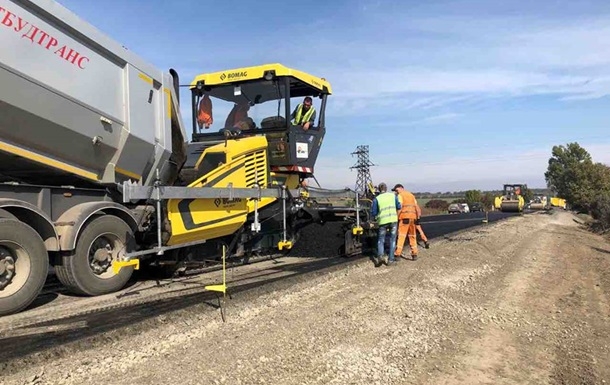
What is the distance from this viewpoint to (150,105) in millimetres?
6551

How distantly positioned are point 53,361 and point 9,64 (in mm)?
2737

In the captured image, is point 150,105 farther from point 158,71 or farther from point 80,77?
point 80,77

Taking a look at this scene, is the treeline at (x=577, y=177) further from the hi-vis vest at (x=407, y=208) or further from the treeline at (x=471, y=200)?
the hi-vis vest at (x=407, y=208)

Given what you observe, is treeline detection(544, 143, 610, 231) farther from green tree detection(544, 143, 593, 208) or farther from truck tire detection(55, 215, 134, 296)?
truck tire detection(55, 215, 134, 296)

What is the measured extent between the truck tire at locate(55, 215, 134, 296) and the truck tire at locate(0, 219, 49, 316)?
40 cm

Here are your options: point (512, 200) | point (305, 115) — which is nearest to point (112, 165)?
point (305, 115)

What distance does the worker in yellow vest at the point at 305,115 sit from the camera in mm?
8931

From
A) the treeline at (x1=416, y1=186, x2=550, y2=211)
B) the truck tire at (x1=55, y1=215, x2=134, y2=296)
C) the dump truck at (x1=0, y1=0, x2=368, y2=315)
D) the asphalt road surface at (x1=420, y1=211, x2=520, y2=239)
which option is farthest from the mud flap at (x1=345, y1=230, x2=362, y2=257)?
the treeline at (x1=416, y1=186, x2=550, y2=211)

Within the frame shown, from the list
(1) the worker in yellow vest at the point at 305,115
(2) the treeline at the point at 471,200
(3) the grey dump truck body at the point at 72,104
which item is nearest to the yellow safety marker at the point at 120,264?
(3) the grey dump truck body at the point at 72,104

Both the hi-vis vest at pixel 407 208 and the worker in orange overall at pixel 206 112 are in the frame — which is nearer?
the worker in orange overall at pixel 206 112

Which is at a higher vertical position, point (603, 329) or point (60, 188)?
point (60, 188)

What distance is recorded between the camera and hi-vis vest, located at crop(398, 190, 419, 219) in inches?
386

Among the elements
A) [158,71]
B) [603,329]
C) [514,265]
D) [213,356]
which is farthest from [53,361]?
[514,265]

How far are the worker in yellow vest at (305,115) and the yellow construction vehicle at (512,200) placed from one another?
3486 centimetres
